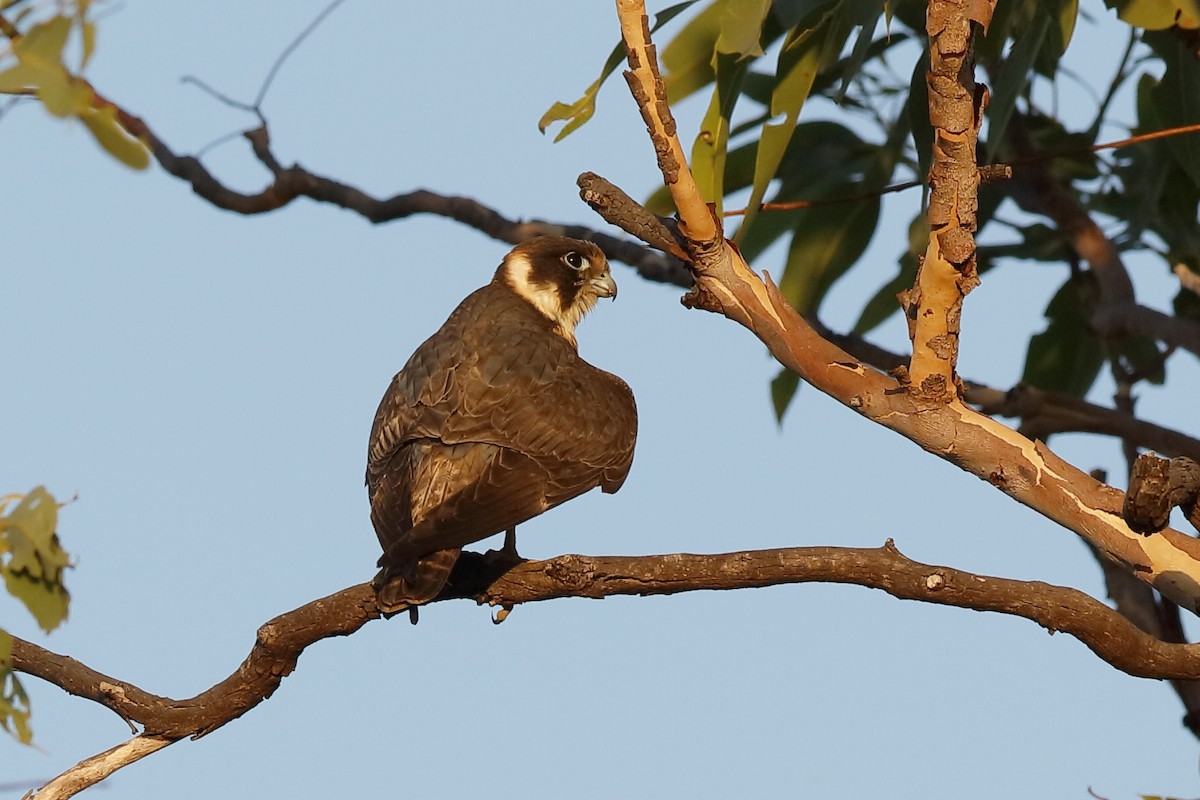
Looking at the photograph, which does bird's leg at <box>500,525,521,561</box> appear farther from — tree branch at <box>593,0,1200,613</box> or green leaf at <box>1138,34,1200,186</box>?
green leaf at <box>1138,34,1200,186</box>

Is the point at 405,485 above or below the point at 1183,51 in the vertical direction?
below

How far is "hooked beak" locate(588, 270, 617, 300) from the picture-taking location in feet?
19.5

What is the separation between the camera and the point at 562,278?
594 cm

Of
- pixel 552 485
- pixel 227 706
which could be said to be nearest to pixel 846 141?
pixel 552 485

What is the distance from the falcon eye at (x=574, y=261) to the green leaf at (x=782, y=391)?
1105 millimetres

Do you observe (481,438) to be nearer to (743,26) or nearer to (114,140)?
(743,26)

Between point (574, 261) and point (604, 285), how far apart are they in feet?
0.50

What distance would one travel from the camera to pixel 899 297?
11.6 ft

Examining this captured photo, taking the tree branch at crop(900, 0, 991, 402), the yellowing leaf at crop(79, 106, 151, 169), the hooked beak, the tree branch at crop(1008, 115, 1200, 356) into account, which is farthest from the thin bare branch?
the tree branch at crop(1008, 115, 1200, 356)

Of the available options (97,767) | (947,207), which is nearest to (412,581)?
(97,767)

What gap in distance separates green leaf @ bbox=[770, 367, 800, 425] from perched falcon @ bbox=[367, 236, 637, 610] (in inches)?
49.5

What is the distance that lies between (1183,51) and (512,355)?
2.45 m

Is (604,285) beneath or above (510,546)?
above

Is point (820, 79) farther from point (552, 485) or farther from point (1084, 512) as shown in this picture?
point (1084, 512)
